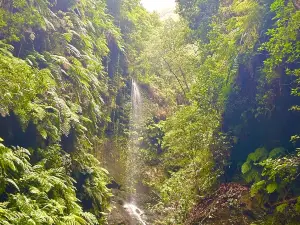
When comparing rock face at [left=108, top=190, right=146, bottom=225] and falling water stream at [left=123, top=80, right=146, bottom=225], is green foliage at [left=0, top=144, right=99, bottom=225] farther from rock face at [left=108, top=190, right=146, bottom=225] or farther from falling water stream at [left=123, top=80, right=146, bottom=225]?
falling water stream at [left=123, top=80, right=146, bottom=225]

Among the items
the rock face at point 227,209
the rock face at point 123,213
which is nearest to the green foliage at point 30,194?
the rock face at point 227,209

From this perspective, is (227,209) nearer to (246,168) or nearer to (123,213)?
(246,168)

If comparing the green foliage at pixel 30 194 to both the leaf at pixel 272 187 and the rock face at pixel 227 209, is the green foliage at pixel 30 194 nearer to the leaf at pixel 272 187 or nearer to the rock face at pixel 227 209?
the rock face at pixel 227 209

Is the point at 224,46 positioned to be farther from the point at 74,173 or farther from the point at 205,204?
the point at 74,173

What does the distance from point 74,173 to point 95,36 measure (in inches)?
353

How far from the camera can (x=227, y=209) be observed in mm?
8312

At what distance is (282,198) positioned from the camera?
23.0 ft

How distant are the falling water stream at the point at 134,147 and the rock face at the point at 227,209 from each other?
302 centimetres

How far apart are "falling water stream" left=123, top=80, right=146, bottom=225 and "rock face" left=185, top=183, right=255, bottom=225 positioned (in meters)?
3.02

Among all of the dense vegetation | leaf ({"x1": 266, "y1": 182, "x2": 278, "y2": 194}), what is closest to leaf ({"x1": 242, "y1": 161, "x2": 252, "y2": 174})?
the dense vegetation

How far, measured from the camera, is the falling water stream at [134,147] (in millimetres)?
11588

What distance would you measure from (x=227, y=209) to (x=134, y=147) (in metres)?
8.77

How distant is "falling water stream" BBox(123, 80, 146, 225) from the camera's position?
11.6 metres

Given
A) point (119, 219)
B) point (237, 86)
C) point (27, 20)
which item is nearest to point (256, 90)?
point (237, 86)
